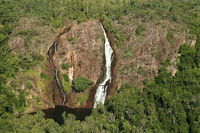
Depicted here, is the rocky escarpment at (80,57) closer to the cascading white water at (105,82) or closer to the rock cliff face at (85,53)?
the rock cliff face at (85,53)

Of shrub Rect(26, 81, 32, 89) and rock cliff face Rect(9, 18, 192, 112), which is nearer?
shrub Rect(26, 81, 32, 89)

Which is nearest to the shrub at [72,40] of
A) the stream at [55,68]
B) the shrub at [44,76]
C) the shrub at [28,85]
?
the stream at [55,68]

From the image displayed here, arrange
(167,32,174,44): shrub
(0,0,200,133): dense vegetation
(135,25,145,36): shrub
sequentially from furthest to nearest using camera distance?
(135,25,145,36): shrub
(167,32,174,44): shrub
(0,0,200,133): dense vegetation

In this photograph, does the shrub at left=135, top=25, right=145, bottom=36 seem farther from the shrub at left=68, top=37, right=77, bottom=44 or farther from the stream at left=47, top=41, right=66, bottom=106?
the stream at left=47, top=41, right=66, bottom=106

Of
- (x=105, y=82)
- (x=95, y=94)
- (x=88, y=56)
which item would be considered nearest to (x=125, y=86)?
(x=105, y=82)

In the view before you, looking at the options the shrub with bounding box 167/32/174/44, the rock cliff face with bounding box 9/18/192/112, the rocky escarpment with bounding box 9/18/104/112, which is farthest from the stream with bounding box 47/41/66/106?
the shrub with bounding box 167/32/174/44

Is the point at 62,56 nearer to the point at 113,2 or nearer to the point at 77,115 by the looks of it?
the point at 77,115
